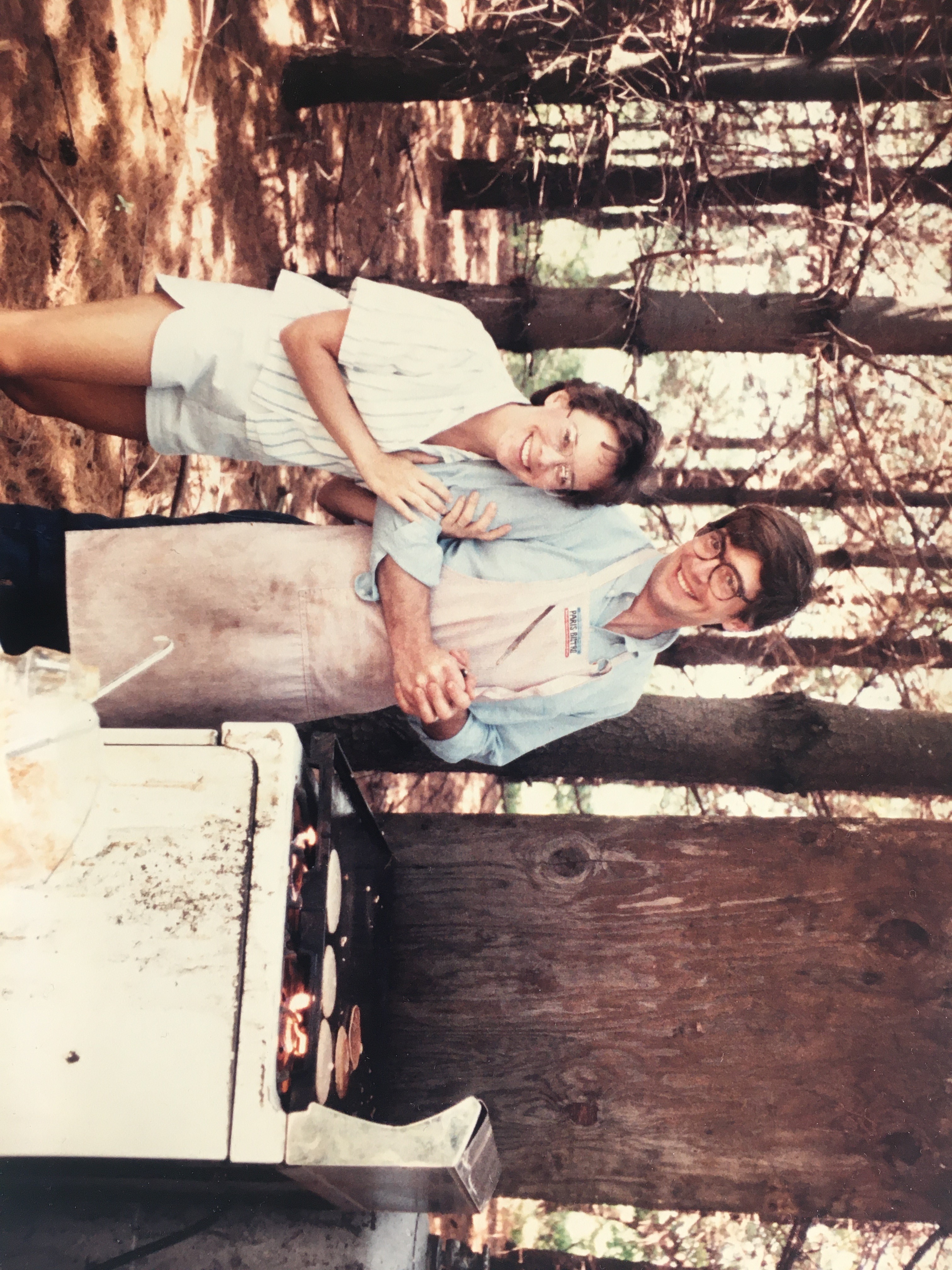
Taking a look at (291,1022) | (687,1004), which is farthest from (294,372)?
(687,1004)

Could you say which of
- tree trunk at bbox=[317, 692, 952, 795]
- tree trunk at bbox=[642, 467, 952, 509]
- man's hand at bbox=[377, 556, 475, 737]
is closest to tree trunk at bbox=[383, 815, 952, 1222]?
tree trunk at bbox=[317, 692, 952, 795]

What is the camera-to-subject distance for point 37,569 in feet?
4.50

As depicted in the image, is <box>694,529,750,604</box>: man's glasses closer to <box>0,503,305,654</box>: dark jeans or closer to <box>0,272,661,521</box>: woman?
<box>0,272,661,521</box>: woman

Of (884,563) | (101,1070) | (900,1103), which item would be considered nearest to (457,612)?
(101,1070)

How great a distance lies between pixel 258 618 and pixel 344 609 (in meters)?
0.14

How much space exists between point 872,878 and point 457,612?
850 millimetres

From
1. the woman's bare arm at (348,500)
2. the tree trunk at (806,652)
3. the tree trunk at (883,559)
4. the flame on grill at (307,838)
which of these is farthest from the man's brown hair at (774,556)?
the tree trunk at (806,652)

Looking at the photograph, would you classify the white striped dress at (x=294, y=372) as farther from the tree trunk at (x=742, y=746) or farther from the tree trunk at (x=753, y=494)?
the tree trunk at (x=753, y=494)

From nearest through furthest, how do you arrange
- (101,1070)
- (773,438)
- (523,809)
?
(101,1070)
(773,438)
(523,809)

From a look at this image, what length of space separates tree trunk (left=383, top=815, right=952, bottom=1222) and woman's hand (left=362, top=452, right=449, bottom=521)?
1.93ft

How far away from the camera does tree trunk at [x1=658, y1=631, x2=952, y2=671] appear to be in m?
2.73

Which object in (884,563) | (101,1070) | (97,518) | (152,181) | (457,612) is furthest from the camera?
(884,563)

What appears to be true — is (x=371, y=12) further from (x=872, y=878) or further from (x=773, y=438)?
(x=872, y=878)

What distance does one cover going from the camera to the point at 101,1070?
90cm
